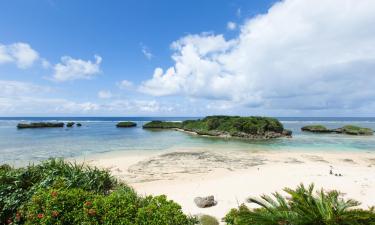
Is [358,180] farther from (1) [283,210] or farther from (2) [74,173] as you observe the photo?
(2) [74,173]

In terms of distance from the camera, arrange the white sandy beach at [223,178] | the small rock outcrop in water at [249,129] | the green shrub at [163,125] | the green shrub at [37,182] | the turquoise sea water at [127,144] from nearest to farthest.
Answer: the green shrub at [37,182]
the white sandy beach at [223,178]
the turquoise sea water at [127,144]
the small rock outcrop in water at [249,129]
the green shrub at [163,125]

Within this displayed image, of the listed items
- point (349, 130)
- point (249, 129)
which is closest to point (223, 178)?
point (249, 129)

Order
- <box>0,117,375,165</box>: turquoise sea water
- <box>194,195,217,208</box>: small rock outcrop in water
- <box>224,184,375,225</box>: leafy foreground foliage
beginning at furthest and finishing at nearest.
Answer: <box>0,117,375,165</box>: turquoise sea water, <box>194,195,217,208</box>: small rock outcrop in water, <box>224,184,375,225</box>: leafy foreground foliage

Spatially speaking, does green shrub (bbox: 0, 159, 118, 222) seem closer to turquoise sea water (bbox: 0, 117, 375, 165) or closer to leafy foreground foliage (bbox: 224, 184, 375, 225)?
leafy foreground foliage (bbox: 224, 184, 375, 225)

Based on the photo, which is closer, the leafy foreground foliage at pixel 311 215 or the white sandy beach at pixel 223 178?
the leafy foreground foliage at pixel 311 215

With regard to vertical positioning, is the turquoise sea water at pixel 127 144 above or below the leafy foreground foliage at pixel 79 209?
below

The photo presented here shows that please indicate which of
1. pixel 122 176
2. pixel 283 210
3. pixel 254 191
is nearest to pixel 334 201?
pixel 283 210

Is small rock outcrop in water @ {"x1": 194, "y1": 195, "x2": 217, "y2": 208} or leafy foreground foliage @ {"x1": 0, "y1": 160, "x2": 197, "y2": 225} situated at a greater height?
leafy foreground foliage @ {"x1": 0, "y1": 160, "x2": 197, "y2": 225}

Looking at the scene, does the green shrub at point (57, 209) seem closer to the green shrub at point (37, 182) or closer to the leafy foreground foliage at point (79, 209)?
the leafy foreground foliage at point (79, 209)

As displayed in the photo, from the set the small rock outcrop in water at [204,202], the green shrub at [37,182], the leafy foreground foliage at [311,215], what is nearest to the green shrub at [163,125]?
the green shrub at [37,182]

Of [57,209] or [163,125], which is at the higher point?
[57,209]

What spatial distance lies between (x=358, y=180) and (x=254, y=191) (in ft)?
24.8

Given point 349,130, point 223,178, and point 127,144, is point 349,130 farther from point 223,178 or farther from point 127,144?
point 223,178

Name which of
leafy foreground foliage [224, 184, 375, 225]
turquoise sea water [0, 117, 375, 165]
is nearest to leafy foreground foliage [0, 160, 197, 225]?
leafy foreground foliage [224, 184, 375, 225]
